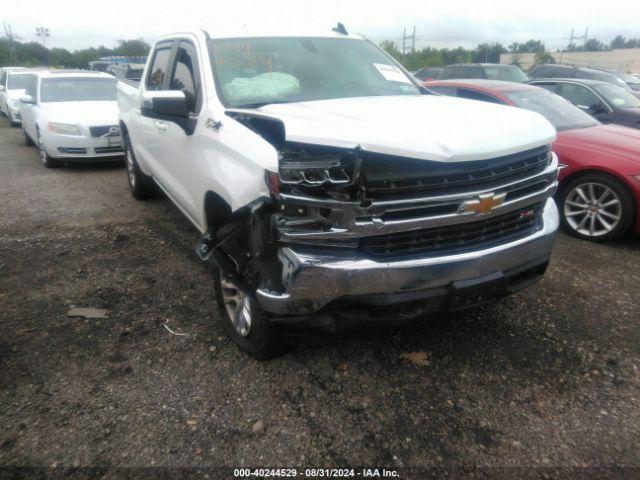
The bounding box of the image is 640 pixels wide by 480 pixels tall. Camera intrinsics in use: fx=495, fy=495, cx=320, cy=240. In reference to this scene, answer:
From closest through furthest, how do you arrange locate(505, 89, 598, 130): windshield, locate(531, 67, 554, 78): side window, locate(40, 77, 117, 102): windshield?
locate(505, 89, 598, 130): windshield → locate(40, 77, 117, 102): windshield → locate(531, 67, 554, 78): side window

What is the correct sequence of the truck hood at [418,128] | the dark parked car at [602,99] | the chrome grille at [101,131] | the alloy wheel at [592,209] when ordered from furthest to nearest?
the chrome grille at [101,131] < the dark parked car at [602,99] < the alloy wheel at [592,209] < the truck hood at [418,128]

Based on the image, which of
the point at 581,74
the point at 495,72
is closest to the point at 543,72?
the point at 581,74

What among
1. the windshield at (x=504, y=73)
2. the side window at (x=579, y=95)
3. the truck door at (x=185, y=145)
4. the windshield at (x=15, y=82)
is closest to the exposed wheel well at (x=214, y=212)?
the truck door at (x=185, y=145)

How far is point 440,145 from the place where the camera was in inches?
90.2

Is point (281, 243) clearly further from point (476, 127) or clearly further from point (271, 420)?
point (476, 127)

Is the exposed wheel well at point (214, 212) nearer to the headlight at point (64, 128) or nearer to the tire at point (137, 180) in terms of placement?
the tire at point (137, 180)

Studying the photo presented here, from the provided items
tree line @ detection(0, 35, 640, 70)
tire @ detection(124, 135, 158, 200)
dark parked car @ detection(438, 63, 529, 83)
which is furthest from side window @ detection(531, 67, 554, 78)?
tree line @ detection(0, 35, 640, 70)

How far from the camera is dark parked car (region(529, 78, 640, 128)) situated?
8039 millimetres

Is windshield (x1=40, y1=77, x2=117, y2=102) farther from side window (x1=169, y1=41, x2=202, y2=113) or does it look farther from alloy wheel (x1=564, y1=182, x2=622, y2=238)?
alloy wheel (x1=564, y1=182, x2=622, y2=238)

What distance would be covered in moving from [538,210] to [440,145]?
1070 mm

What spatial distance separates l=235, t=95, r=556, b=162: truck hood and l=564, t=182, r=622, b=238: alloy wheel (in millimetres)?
2459

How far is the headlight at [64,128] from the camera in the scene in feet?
26.7

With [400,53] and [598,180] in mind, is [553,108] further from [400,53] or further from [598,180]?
[400,53]

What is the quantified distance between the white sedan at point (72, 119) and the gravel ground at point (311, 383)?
4.36m
